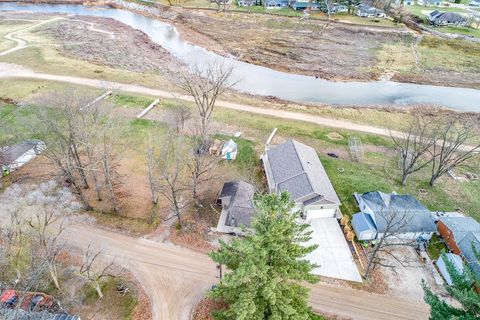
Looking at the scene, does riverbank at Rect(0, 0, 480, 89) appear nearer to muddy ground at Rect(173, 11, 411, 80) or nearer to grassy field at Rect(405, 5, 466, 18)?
muddy ground at Rect(173, 11, 411, 80)

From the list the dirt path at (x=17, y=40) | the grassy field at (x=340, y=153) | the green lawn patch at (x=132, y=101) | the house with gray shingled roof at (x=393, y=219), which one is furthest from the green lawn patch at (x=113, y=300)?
the dirt path at (x=17, y=40)

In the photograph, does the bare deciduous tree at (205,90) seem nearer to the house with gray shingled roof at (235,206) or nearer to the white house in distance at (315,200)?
the house with gray shingled roof at (235,206)

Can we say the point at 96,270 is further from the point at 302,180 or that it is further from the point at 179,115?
the point at 179,115

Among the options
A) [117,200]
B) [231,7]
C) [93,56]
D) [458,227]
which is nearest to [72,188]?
[117,200]

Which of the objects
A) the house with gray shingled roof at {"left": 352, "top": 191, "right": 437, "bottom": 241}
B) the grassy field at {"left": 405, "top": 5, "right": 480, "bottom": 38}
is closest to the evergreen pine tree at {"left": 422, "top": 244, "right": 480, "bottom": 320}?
the house with gray shingled roof at {"left": 352, "top": 191, "right": 437, "bottom": 241}

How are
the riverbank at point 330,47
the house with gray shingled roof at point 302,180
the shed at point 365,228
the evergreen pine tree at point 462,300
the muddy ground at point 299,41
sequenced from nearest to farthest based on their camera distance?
the evergreen pine tree at point 462,300 → the shed at point 365,228 → the house with gray shingled roof at point 302,180 → the riverbank at point 330,47 → the muddy ground at point 299,41
